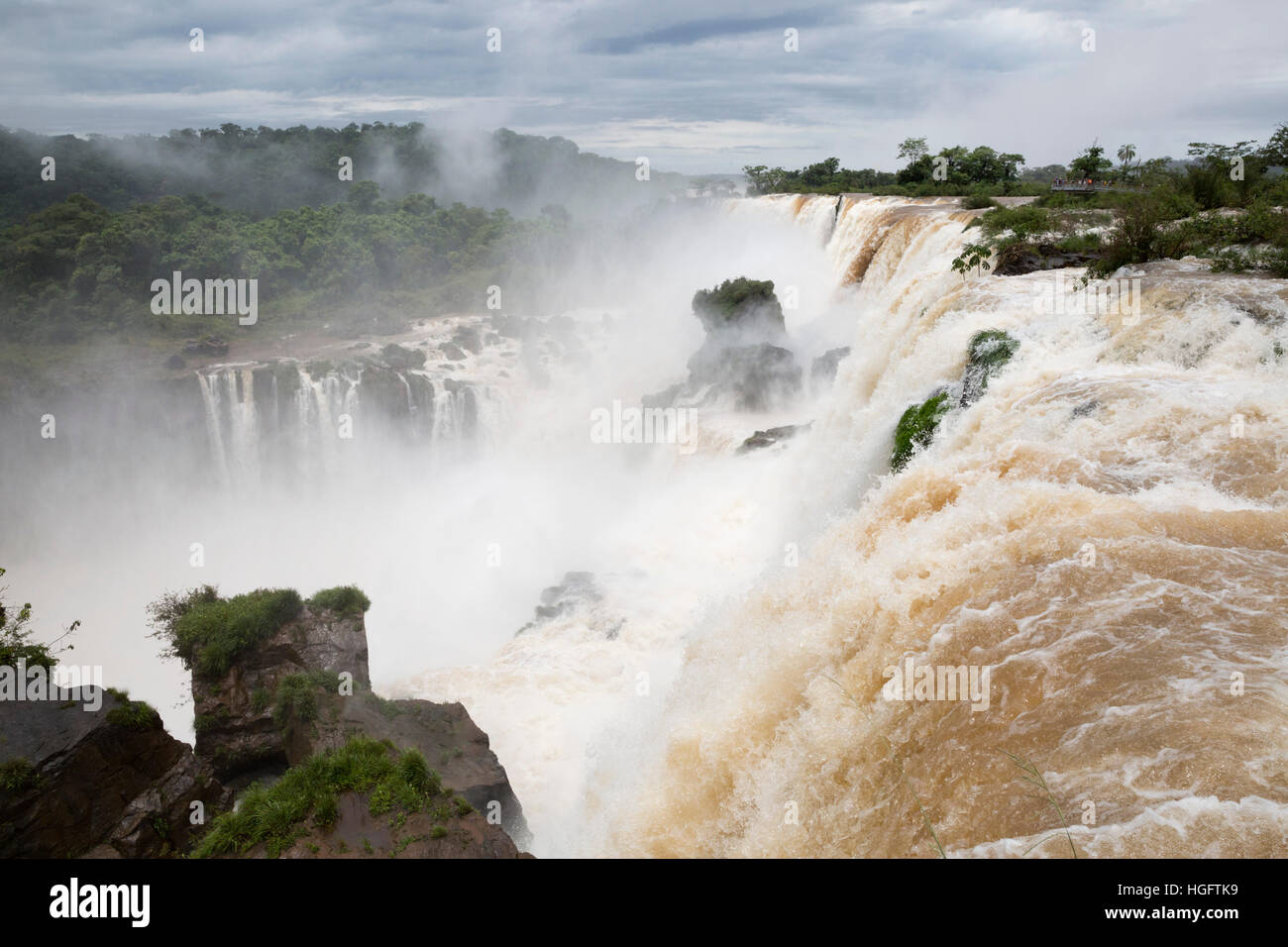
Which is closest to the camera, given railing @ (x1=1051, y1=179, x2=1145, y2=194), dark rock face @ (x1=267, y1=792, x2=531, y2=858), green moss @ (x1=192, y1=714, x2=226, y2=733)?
dark rock face @ (x1=267, y1=792, x2=531, y2=858)

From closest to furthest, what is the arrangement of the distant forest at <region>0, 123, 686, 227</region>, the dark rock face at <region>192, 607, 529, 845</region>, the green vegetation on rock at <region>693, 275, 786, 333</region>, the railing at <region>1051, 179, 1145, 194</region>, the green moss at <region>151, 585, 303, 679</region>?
1. the dark rock face at <region>192, 607, 529, 845</region>
2. the green moss at <region>151, 585, 303, 679</region>
3. the railing at <region>1051, 179, 1145, 194</region>
4. the green vegetation on rock at <region>693, 275, 786, 333</region>
5. the distant forest at <region>0, 123, 686, 227</region>

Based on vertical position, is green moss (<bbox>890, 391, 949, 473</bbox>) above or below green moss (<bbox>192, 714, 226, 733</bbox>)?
above

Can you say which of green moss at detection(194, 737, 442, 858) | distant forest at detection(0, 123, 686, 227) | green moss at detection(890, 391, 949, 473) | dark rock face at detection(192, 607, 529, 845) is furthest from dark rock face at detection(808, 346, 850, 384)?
distant forest at detection(0, 123, 686, 227)

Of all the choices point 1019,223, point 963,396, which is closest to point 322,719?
point 963,396

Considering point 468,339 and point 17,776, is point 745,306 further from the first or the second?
point 17,776

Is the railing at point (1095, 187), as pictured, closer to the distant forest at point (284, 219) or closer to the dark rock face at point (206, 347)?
the distant forest at point (284, 219)

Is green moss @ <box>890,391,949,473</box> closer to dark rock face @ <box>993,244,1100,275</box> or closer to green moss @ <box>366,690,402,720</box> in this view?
dark rock face @ <box>993,244,1100,275</box>

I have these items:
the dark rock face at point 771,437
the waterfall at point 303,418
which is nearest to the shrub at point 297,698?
the dark rock face at point 771,437
